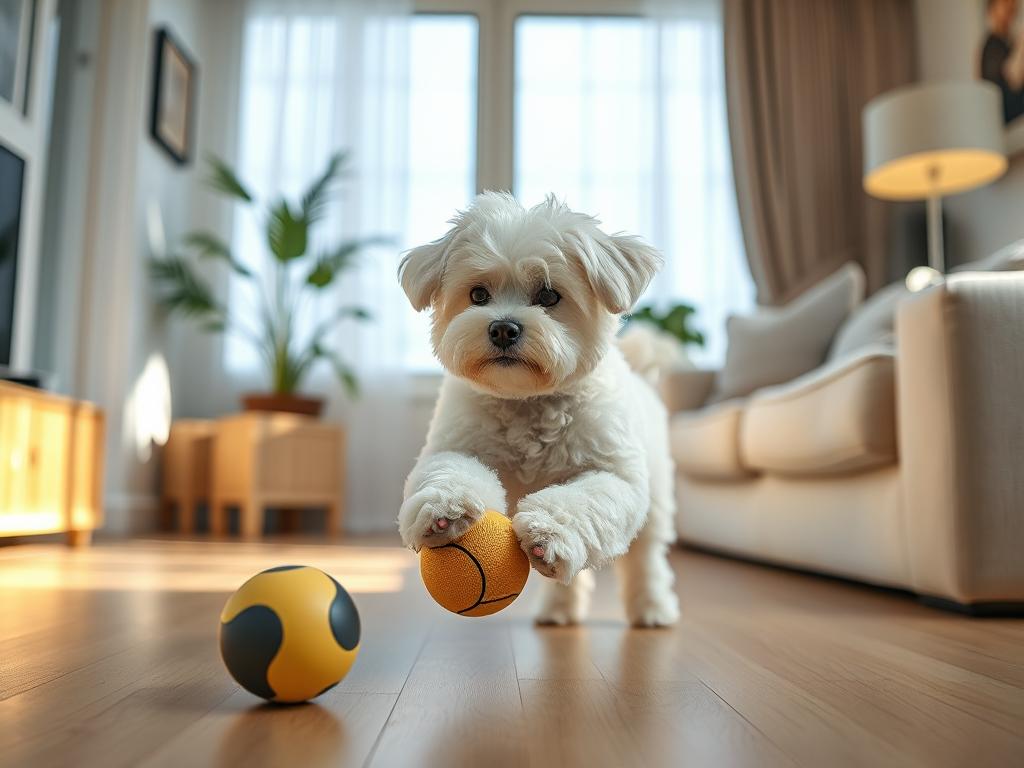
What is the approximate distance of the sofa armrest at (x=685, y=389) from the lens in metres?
4.34

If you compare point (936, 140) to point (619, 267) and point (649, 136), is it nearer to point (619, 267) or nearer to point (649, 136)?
point (649, 136)

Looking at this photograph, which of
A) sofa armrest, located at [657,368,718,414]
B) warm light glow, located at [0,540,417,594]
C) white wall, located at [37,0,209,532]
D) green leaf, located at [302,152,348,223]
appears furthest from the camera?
green leaf, located at [302,152,348,223]

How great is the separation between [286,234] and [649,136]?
2.36 metres

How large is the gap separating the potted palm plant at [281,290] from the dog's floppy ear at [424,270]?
3.45m

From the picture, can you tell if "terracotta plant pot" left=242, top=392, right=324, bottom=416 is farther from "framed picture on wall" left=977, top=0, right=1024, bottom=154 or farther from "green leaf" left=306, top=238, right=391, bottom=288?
"framed picture on wall" left=977, top=0, right=1024, bottom=154

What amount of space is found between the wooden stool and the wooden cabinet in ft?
2.84

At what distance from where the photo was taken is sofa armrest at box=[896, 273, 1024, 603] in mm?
1901

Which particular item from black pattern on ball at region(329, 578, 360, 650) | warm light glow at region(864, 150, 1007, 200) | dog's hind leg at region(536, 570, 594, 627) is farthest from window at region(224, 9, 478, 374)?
black pattern on ball at region(329, 578, 360, 650)

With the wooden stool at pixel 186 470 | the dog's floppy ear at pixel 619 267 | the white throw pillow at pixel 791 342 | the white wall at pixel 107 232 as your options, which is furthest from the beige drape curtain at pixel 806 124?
the dog's floppy ear at pixel 619 267

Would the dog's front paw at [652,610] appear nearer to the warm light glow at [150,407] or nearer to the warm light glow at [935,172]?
the warm light glow at [935,172]

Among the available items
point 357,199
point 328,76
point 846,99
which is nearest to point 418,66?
point 328,76

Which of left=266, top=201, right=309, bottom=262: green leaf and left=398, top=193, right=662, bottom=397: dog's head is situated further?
left=266, top=201, right=309, bottom=262: green leaf

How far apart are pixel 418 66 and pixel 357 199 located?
1008 millimetres

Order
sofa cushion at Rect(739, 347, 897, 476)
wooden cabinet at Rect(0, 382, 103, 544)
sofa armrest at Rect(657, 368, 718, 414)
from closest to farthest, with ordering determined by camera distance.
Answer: sofa cushion at Rect(739, 347, 897, 476)
wooden cabinet at Rect(0, 382, 103, 544)
sofa armrest at Rect(657, 368, 718, 414)
